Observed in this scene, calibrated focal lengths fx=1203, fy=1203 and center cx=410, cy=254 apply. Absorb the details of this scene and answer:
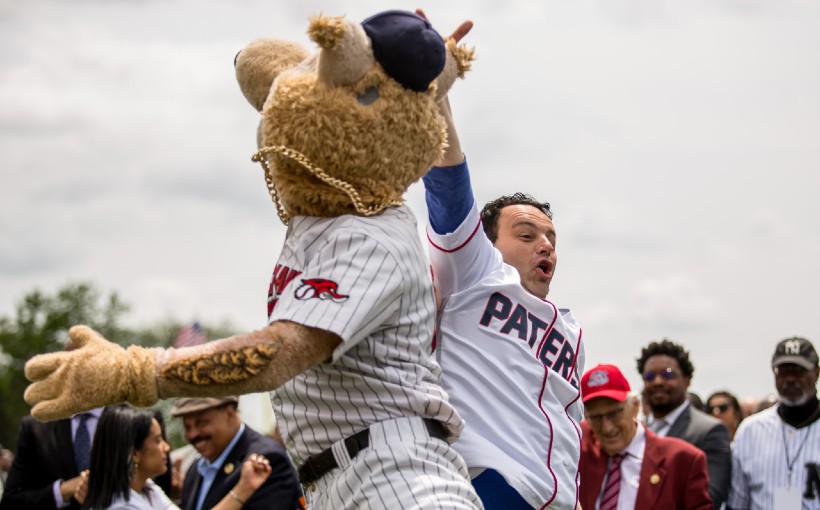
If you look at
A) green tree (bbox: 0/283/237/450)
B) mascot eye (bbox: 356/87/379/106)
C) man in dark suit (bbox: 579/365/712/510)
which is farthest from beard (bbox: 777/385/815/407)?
green tree (bbox: 0/283/237/450)

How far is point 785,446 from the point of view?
8469 mm

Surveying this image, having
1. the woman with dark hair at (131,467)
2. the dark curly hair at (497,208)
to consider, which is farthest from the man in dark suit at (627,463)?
the dark curly hair at (497,208)

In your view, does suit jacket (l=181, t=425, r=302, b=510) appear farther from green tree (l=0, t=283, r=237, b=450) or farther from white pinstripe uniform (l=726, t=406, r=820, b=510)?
green tree (l=0, t=283, r=237, b=450)

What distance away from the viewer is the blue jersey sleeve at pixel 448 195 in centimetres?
432

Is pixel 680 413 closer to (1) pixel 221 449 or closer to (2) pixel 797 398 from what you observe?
(2) pixel 797 398

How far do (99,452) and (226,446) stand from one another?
3.68 ft

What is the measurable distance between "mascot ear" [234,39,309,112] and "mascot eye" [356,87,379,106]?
14.0 inches

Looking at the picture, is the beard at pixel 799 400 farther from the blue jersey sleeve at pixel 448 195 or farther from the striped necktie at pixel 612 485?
the blue jersey sleeve at pixel 448 195

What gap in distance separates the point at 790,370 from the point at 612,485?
1991mm

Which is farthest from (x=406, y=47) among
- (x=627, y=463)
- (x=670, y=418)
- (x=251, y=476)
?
(x=670, y=418)

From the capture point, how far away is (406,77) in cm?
368

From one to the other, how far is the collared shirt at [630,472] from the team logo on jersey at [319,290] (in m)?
4.52

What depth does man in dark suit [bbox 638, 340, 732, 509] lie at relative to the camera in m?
8.58

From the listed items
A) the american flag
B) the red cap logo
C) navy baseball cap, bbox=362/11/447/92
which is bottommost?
navy baseball cap, bbox=362/11/447/92
